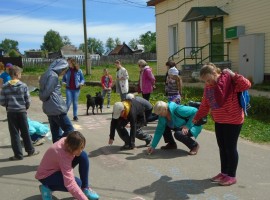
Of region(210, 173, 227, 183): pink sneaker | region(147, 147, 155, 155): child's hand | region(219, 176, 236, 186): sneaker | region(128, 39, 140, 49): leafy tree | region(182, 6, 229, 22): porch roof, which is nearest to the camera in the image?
region(219, 176, 236, 186): sneaker

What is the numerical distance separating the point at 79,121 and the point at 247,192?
6.44m

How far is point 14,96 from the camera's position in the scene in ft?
20.7

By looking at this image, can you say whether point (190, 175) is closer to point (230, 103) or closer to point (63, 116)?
point (230, 103)

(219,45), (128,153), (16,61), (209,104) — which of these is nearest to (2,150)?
(128,153)

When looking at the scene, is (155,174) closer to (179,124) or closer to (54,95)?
(179,124)

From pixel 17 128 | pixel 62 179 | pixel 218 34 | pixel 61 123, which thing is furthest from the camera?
pixel 218 34

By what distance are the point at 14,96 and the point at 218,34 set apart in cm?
1365

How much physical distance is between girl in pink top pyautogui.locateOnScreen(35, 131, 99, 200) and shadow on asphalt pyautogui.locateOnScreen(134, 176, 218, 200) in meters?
0.76

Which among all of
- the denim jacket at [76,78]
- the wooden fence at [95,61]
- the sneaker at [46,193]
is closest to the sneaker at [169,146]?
the sneaker at [46,193]

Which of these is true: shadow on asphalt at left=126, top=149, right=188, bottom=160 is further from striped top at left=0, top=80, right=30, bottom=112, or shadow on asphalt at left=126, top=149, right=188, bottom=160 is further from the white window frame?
the white window frame

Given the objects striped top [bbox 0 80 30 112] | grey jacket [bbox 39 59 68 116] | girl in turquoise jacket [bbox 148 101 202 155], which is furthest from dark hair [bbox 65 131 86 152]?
striped top [bbox 0 80 30 112]

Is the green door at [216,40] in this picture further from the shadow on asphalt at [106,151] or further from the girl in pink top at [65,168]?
the girl in pink top at [65,168]

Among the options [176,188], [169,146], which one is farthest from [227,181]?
[169,146]

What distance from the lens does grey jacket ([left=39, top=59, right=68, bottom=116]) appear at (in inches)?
228
